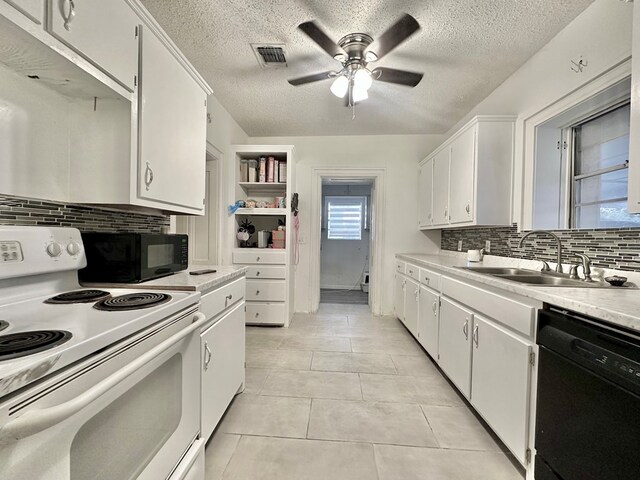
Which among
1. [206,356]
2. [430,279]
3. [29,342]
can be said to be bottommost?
[206,356]

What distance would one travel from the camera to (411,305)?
9.68 ft

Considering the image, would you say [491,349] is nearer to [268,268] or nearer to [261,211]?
[268,268]

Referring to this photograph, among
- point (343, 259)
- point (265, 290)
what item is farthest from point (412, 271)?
point (343, 259)

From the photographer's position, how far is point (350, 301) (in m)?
4.72

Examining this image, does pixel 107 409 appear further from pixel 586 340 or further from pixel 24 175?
pixel 586 340

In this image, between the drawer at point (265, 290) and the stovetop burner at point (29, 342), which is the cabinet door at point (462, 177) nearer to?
the drawer at point (265, 290)

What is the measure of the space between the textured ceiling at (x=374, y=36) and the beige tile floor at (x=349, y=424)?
8.04ft

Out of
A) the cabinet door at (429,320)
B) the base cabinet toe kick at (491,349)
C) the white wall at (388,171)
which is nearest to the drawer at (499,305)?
the base cabinet toe kick at (491,349)

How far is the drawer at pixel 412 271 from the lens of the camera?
9.13ft

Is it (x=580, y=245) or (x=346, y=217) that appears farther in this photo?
(x=346, y=217)

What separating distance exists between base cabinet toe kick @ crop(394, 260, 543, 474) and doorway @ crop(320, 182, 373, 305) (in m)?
3.56

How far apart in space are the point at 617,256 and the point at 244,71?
9.22ft

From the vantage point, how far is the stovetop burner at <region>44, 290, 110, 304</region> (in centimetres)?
98

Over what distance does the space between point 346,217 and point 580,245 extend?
4.45 metres
